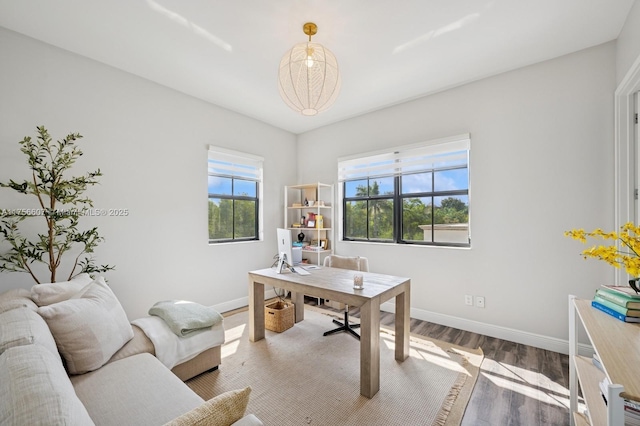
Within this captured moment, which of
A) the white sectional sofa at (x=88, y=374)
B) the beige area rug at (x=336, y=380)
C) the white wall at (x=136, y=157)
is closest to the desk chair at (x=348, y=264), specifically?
the beige area rug at (x=336, y=380)

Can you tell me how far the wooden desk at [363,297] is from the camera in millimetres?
1936

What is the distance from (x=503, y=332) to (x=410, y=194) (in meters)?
1.79

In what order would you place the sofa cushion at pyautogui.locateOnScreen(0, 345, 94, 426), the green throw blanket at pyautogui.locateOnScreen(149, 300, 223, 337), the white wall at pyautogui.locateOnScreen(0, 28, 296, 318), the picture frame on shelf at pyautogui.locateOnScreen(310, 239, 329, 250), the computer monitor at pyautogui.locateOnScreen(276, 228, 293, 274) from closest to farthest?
1. the sofa cushion at pyautogui.locateOnScreen(0, 345, 94, 426)
2. the green throw blanket at pyautogui.locateOnScreen(149, 300, 223, 337)
3. the white wall at pyautogui.locateOnScreen(0, 28, 296, 318)
4. the computer monitor at pyautogui.locateOnScreen(276, 228, 293, 274)
5. the picture frame on shelf at pyautogui.locateOnScreen(310, 239, 329, 250)

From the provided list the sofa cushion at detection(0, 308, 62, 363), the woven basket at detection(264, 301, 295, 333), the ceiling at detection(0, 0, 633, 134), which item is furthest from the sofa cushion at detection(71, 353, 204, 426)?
the ceiling at detection(0, 0, 633, 134)

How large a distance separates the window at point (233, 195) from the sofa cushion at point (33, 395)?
277 centimetres

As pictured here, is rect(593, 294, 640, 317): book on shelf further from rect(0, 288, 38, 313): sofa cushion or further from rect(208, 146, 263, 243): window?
rect(208, 146, 263, 243): window

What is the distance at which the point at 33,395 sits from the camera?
0.72 metres

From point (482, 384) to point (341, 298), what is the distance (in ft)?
4.12

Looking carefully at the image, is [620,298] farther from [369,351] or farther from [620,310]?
[369,351]

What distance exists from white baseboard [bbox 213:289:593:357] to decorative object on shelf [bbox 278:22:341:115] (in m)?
2.69

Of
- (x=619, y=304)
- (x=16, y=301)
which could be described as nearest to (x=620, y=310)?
(x=619, y=304)

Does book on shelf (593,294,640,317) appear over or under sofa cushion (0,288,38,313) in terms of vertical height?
over

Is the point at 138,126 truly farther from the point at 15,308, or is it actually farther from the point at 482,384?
the point at 482,384

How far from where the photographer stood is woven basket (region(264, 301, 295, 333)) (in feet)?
9.70
